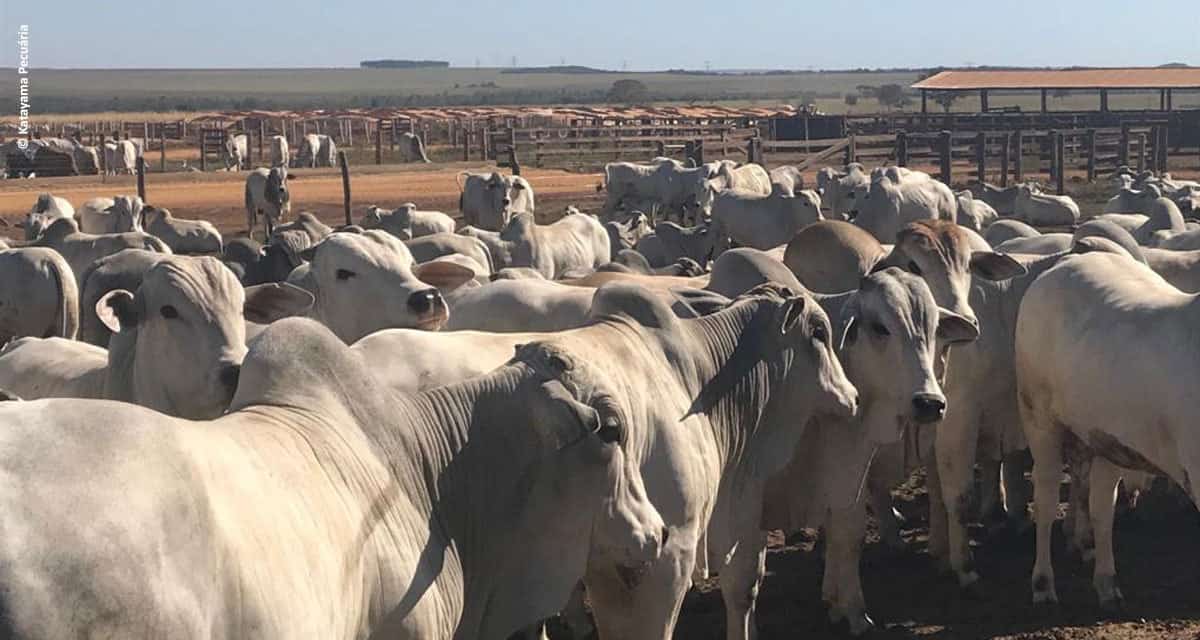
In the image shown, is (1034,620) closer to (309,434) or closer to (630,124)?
(309,434)

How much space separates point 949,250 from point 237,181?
35058 millimetres

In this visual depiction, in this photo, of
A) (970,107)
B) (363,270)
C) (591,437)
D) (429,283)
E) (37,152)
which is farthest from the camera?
(970,107)

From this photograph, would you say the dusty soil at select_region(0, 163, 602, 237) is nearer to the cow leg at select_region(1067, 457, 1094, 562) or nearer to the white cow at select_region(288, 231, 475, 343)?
the white cow at select_region(288, 231, 475, 343)

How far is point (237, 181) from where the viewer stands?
138 feet

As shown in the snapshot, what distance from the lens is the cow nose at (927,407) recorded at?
7500 mm

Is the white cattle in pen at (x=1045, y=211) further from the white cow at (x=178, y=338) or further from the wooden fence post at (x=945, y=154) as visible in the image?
the white cow at (x=178, y=338)

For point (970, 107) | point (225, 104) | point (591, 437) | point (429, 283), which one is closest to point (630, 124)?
point (429, 283)

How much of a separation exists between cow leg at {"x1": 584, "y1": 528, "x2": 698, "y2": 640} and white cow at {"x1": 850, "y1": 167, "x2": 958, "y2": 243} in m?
16.0

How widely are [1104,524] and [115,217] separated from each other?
16281 millimetres

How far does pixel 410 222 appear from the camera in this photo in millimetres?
19734

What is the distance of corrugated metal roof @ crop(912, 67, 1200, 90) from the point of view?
184 feet

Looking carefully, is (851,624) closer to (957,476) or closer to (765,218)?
(957,476)

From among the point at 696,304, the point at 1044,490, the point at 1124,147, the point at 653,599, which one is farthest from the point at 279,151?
the point at 653,599

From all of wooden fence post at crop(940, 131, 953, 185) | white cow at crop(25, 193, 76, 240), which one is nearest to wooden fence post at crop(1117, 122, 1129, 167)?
wooden fence post at crop(940, 131, 953, 185)
